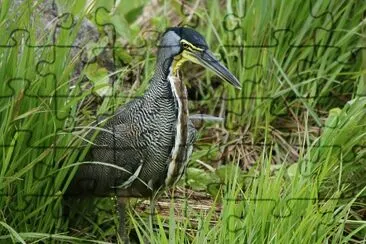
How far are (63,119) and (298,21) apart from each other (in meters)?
1.25

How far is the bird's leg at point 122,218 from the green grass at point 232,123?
0.19 ft

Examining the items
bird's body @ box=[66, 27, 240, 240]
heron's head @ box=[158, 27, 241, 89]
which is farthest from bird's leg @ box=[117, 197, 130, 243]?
heron's head @ box=[158, 27, 241, 89]

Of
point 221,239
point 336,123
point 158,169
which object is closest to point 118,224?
point 158,169

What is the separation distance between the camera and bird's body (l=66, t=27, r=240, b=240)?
137 inches

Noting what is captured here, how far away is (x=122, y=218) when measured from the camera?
3.49 metres

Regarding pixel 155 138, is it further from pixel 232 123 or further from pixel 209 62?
pixel 232 123

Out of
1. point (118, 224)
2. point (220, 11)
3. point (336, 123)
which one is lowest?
point (118, 224)

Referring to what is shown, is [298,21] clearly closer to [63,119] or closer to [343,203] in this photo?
[343,203]

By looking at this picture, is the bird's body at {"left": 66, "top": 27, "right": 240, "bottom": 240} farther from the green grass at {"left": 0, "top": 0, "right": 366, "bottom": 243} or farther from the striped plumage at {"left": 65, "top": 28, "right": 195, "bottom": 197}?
the green grass at {"left": 0, "top": 0, "right": 366, "bottom": 243}

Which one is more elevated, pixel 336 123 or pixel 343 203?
pixel 336 123

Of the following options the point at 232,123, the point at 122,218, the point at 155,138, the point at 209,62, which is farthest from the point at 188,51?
A: the point at 232,123

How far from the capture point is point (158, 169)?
11.4ft

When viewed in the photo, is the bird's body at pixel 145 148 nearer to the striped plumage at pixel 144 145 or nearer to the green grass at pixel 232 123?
the striped plumage at pixel 144 145

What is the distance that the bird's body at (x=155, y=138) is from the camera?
3.47 m
